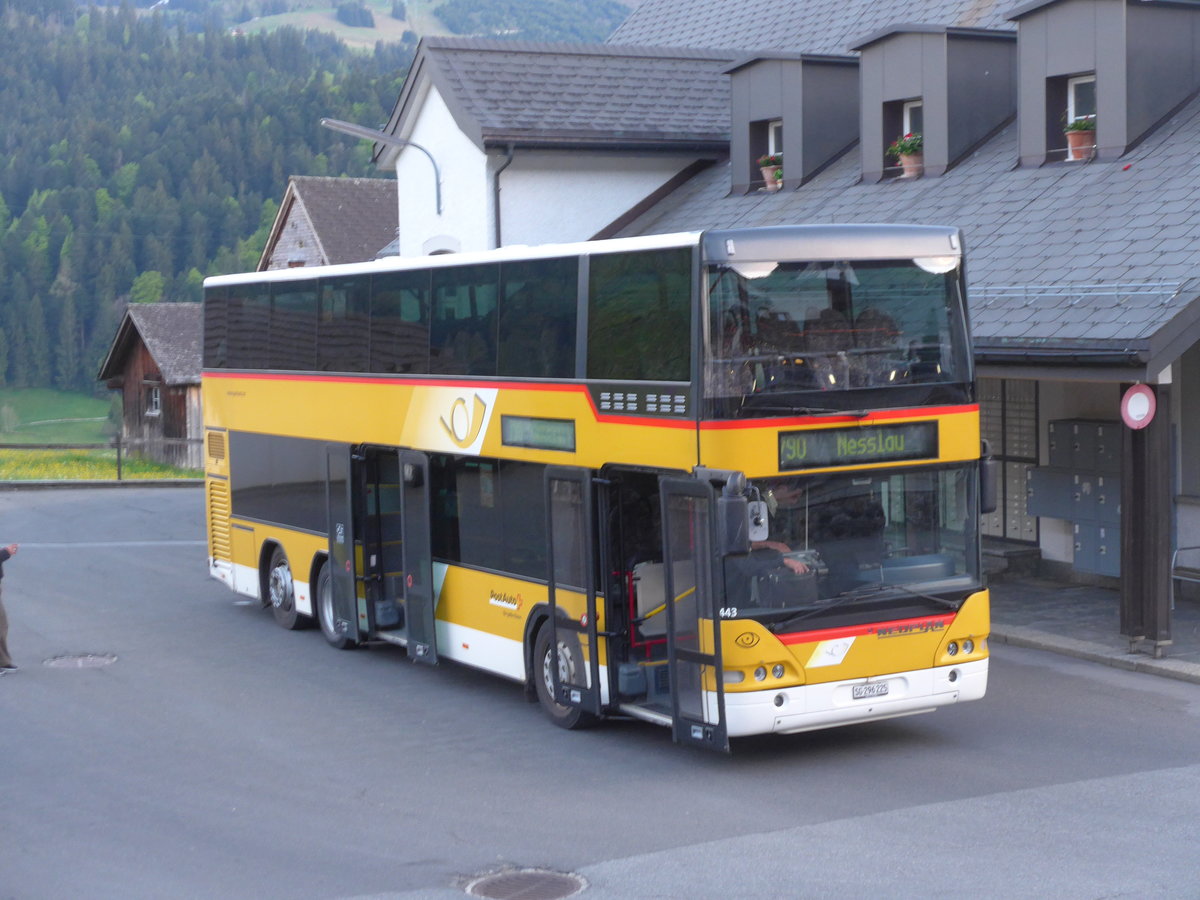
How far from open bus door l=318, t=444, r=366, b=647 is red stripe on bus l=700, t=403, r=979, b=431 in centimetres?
602

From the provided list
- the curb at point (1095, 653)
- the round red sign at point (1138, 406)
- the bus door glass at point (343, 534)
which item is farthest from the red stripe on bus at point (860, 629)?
the bus door glass at point (343, 534)

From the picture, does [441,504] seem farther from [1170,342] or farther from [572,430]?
[1170,342]

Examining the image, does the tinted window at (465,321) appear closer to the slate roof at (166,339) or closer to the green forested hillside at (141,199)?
the slate roof at (166,339)

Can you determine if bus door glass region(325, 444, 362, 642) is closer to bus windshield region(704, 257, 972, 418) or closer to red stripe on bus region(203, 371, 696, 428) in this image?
red stripe on bus region(203, 371, 696, 428)

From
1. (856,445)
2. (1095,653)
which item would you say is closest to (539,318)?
(856,445)

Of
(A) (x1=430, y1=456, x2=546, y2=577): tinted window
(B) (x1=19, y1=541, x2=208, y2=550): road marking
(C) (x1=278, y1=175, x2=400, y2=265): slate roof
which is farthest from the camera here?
(C) (x1=278, y1=175, x2=400, y2=265): slate roof

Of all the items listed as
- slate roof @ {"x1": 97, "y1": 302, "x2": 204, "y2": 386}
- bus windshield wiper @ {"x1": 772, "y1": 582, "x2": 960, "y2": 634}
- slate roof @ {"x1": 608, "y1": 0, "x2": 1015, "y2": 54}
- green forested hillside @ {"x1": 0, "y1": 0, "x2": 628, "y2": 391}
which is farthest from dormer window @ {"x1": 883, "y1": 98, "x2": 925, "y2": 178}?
green forested hillside @ {"x1": 0, "y1": 0, "x2": 628, "y2": 391}

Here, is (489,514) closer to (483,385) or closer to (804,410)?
(483,385)

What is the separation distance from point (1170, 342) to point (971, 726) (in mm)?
3996

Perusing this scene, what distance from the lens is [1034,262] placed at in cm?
1659

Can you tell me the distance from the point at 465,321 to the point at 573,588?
2.95m

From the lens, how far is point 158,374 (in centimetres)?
5534

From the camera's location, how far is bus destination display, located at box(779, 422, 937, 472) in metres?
10.8

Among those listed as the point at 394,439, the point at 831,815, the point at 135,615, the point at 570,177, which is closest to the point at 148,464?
the point at 570,177
